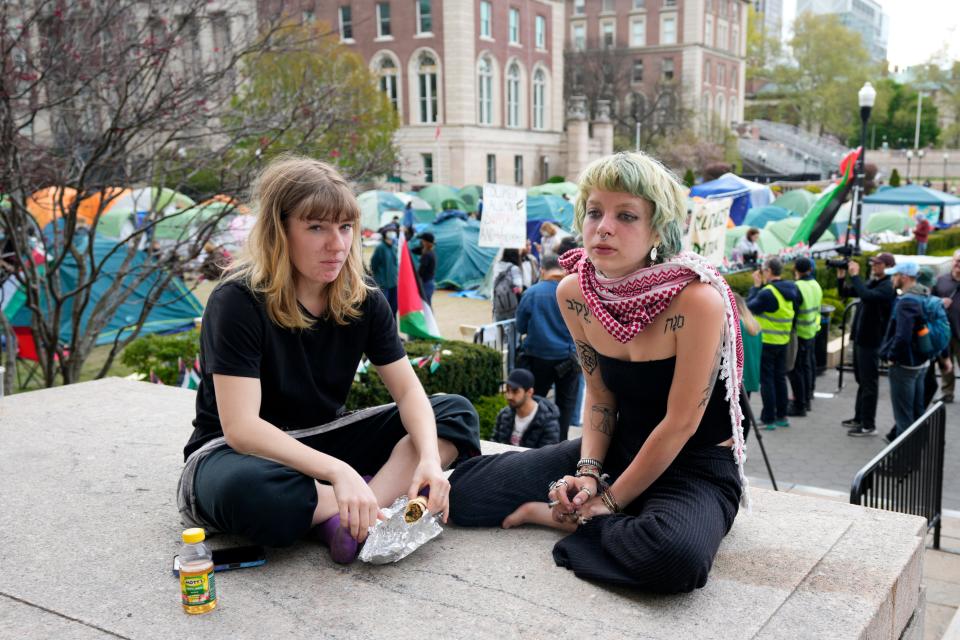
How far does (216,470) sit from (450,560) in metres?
0.82

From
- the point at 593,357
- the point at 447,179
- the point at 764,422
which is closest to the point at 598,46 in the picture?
the point at 447,179

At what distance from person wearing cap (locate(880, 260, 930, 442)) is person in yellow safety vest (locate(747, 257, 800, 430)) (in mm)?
977

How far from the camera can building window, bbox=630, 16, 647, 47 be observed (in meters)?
70.6

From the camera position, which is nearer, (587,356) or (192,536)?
(192,536)

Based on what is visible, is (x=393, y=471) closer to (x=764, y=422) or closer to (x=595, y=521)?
(x=595, y=521)

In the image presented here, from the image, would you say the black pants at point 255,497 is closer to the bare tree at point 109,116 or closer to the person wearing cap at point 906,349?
the bare tree at point 109,116

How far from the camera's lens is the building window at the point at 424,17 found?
46.9 m

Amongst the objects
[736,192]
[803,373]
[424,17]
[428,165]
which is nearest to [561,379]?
[803,373]

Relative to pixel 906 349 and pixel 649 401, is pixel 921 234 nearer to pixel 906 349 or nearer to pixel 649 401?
pixel 906 349

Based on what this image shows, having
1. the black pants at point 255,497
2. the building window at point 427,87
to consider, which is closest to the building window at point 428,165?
the building window at point 427,87

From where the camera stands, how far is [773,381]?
8.85 m

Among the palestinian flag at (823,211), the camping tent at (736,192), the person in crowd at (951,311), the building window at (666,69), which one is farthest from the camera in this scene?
the building window at (666,69)

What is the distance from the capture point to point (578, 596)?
2615 millimetres

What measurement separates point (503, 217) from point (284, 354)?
9159mm
